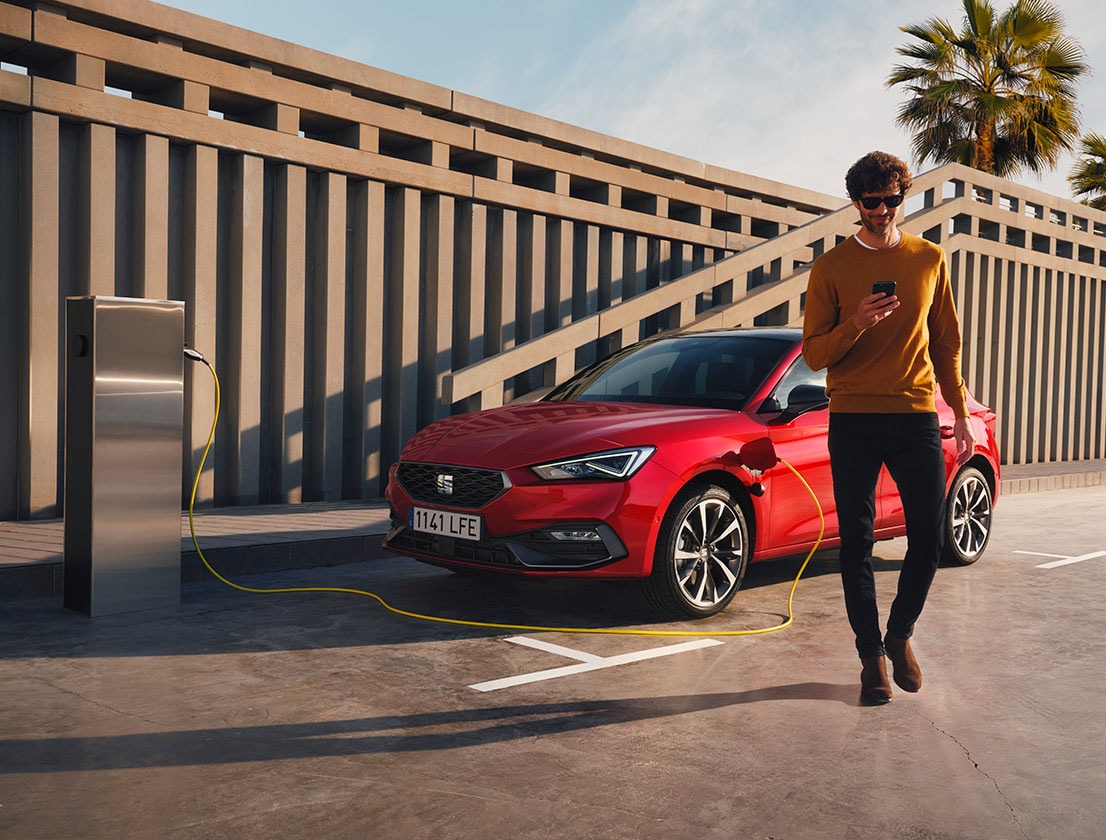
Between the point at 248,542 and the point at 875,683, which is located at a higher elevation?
the point at 248,542

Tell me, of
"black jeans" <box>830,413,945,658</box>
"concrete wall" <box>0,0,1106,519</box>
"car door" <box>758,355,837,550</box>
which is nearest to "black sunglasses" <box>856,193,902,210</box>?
"black jeans" <box>830,413,945,658</box>

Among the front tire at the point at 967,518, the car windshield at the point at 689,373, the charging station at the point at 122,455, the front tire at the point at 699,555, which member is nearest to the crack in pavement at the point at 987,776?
the front tire at the point at 699,555

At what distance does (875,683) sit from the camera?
4.40 metres

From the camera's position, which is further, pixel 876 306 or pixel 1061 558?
pixel 1061 558

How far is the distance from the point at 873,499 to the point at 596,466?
5.07 ft

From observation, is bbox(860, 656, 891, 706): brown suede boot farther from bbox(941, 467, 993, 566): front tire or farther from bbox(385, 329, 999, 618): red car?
bbox(941, 467, 993, 566): front tire

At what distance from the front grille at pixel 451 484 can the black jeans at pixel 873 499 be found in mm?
1767

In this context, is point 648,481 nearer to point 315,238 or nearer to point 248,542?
point 248,542

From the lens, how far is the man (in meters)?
4.32

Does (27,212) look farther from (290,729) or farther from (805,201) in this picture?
(805,201)

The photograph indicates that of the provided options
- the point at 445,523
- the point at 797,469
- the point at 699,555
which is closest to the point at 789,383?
the point at 797,469

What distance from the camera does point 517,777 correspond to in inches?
138

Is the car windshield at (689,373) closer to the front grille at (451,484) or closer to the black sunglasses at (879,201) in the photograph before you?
the front grille at (451,484)

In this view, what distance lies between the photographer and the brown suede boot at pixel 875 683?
4.39 metres
